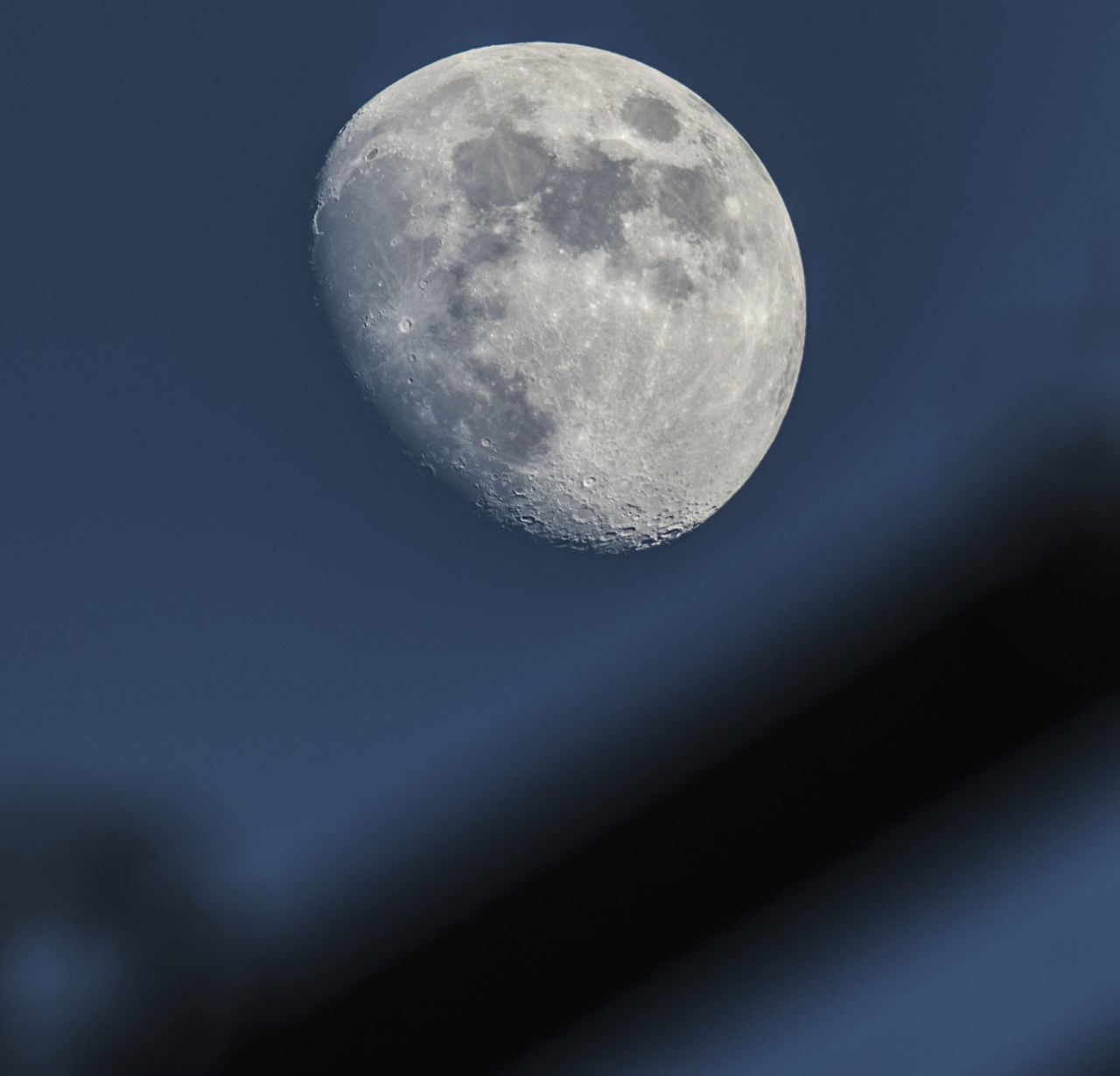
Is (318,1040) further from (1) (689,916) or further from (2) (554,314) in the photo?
(2) (554,314)

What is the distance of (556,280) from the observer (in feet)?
20.7

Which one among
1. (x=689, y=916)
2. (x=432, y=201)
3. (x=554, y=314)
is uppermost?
(x=432, y=201)

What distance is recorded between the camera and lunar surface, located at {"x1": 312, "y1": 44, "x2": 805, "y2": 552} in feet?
20.9

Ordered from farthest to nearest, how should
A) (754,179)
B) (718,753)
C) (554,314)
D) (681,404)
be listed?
(718,753) < (754,179) < (681,404) < (554,314)

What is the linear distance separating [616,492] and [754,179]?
277cm

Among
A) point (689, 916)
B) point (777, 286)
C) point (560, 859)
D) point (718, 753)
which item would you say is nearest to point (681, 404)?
point (777, 286)

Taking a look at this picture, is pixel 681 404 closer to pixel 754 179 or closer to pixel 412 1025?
pixel 754 179

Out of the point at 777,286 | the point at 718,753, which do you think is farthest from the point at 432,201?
the point at 718,753

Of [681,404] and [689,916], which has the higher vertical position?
[681,404]

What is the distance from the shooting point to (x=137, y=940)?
27.4 ft

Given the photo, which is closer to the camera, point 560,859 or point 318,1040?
point 560,859

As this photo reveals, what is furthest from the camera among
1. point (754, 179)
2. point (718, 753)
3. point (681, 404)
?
point (718, 753)

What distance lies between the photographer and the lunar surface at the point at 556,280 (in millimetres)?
6375

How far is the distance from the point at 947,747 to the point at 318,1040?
6.16m
